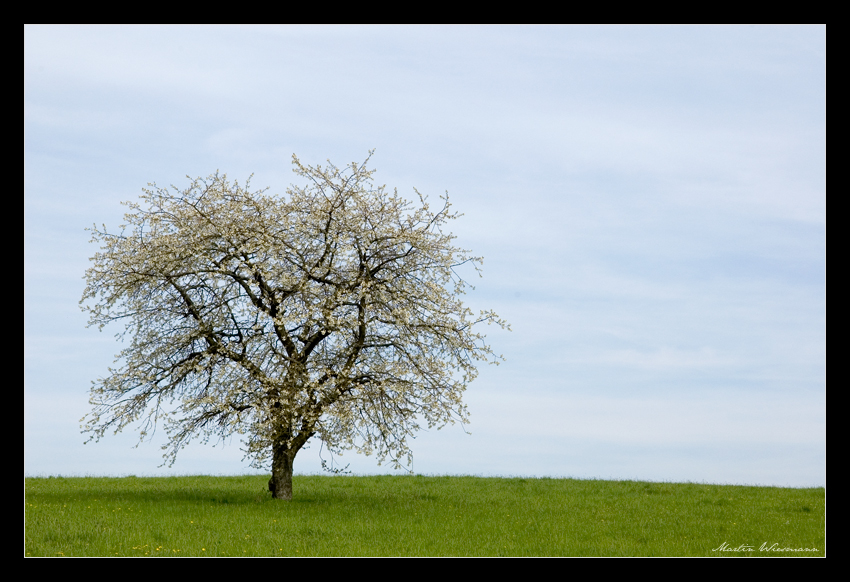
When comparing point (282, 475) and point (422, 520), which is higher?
point (282, 475)

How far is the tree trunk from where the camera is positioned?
23984 mm

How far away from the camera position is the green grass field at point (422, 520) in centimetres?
1750

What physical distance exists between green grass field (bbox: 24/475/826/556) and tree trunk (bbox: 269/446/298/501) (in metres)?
0.45

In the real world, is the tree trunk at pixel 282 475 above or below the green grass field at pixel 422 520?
above

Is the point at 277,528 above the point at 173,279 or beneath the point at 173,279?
beneath

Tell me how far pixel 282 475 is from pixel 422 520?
5877mm

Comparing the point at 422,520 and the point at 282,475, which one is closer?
the point at 422,520

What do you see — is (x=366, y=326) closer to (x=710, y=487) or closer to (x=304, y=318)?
(x=304, y=318)

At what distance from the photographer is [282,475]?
2430cm

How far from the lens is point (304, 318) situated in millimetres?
21047

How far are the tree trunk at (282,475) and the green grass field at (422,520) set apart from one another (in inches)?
17.7

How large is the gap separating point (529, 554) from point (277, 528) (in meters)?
6.82
